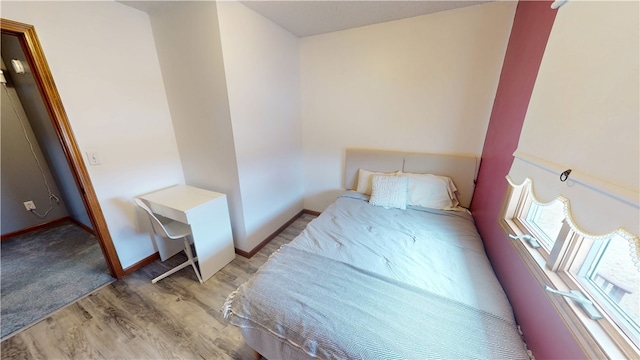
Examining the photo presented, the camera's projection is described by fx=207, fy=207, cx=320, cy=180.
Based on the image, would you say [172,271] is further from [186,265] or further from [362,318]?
[362,318]

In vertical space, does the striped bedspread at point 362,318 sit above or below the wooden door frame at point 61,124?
below

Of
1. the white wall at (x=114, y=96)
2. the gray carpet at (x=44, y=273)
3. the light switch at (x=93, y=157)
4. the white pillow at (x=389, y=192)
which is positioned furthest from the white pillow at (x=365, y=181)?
the gray carpet at (x=44, y=273)

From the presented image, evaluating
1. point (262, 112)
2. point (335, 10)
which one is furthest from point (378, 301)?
point (335, 10)

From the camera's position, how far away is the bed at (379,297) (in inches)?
33.9

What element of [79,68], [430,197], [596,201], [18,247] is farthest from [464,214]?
[18,247]

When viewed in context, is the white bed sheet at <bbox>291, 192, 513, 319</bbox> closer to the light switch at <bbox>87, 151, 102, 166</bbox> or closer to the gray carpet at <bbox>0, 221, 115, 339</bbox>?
the light switch at <bbox>87, 151, 102, 166</bbox>

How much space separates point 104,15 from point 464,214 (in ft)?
11.3

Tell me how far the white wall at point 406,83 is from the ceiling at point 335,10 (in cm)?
11

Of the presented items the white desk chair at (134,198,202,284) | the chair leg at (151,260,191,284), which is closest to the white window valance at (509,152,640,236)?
the white desk chair at (134,198,202,284)

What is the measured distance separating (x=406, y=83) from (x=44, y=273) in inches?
157

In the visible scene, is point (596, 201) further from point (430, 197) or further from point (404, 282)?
point (430, 197)

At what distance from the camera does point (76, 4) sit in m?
1.48

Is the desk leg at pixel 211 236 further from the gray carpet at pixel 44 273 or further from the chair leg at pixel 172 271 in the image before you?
the gray carpet at pixel 44 273

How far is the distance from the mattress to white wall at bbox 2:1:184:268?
1551mm
